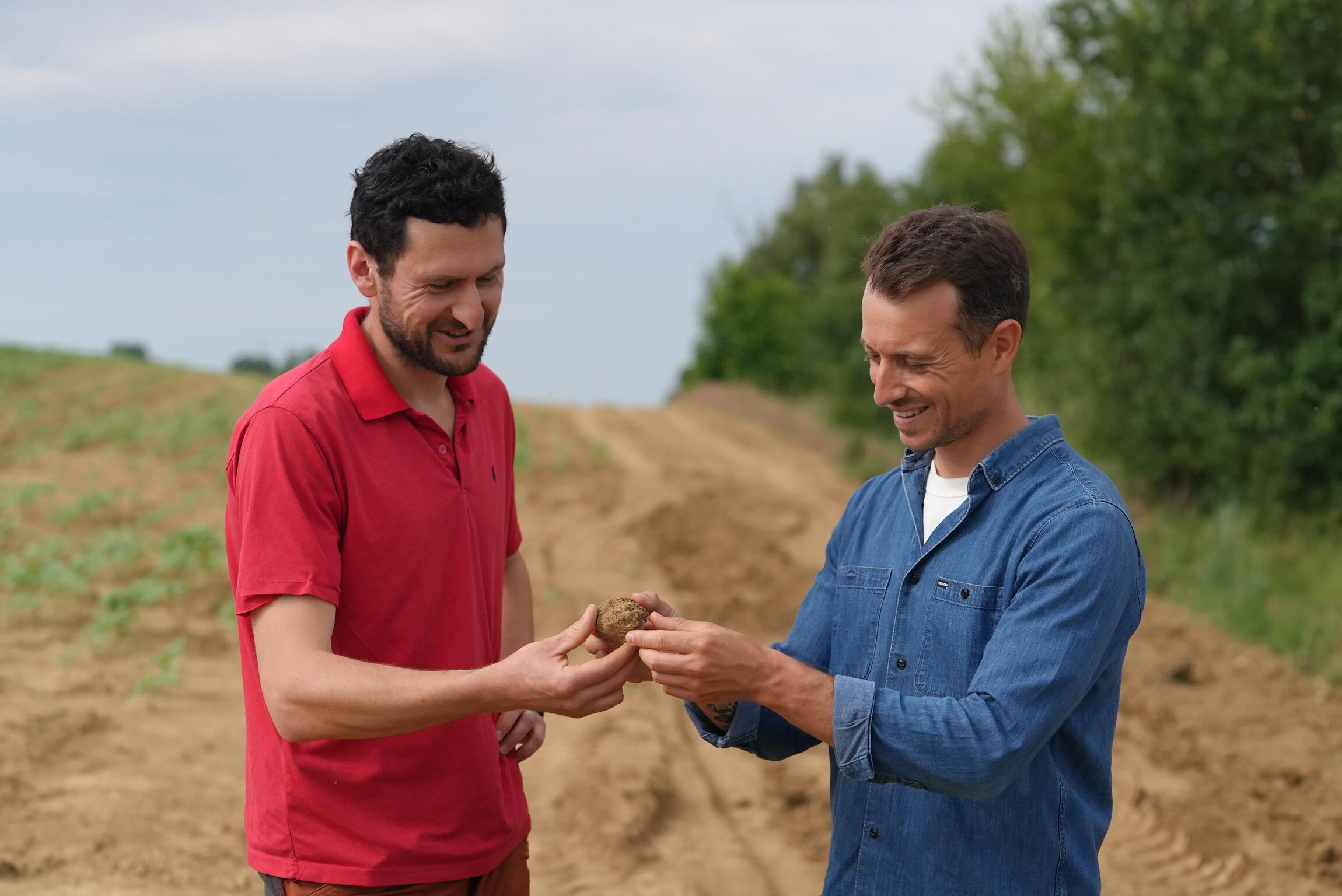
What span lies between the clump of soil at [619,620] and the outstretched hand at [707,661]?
0.25m

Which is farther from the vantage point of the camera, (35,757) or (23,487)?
(23,487)

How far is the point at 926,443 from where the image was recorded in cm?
283

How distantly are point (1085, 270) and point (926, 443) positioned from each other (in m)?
15.1

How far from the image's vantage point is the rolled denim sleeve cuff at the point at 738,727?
2.97m

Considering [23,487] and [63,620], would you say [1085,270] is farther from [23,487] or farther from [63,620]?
[23,487]

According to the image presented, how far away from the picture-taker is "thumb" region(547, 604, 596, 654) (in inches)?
104

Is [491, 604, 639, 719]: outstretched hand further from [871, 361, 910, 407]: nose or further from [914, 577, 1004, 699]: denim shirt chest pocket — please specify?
[871, 361, 910, 407]: nose

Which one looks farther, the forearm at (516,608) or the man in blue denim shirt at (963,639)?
the forearm at (516,608)

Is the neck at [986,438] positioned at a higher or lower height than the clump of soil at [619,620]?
higher

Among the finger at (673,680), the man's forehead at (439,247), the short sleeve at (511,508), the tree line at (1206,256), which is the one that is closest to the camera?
the finger at (673,680)

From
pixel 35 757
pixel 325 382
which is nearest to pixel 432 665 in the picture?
pixel 325 382

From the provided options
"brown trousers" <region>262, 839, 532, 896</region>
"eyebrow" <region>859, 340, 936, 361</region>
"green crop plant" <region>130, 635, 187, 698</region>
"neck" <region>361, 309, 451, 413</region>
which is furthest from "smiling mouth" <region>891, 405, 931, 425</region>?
"green crop plant" <region>130, 635, 187, 698</region>

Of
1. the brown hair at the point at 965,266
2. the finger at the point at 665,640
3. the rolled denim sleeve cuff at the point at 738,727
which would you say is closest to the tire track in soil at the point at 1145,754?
the rolled denim sleeve cuff at the point at 738,727

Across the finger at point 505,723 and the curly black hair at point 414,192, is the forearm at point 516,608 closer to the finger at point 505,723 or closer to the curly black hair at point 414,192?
the finger at point 505,723
